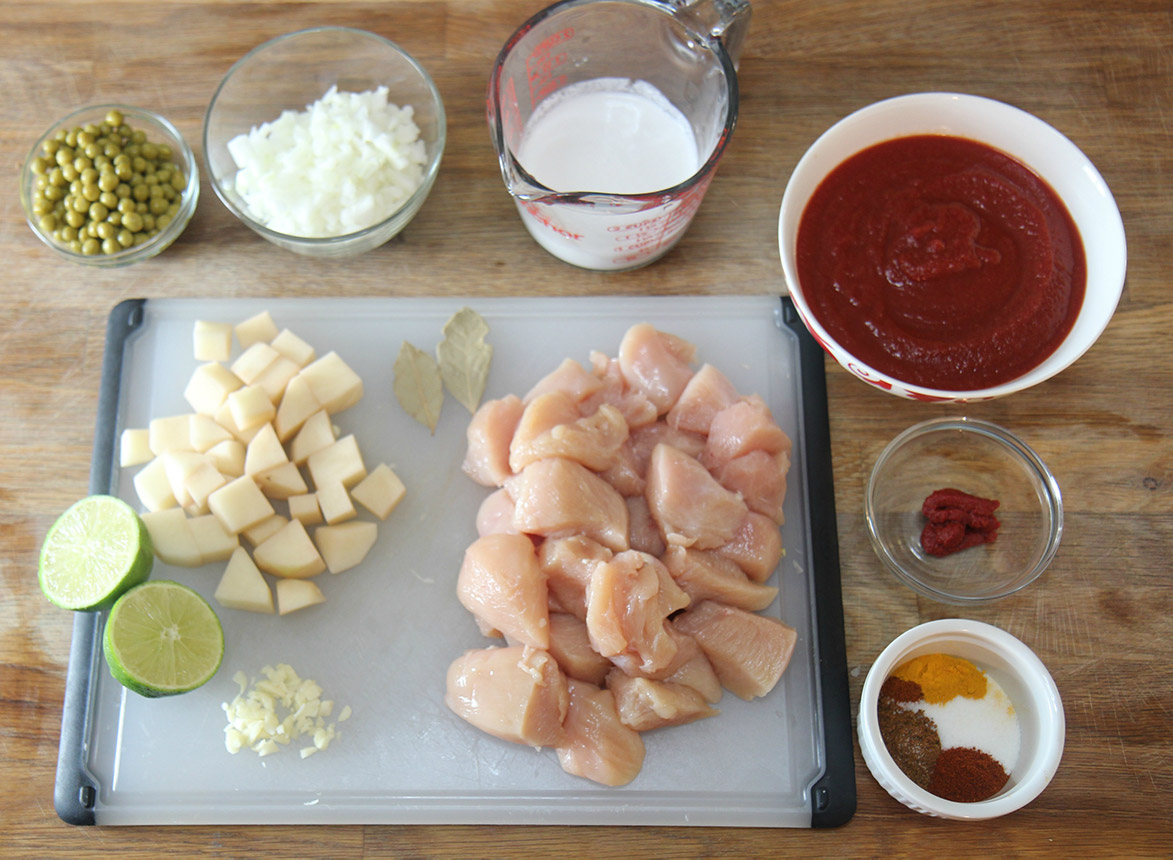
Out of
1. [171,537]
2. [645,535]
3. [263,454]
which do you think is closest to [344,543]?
[263,454]

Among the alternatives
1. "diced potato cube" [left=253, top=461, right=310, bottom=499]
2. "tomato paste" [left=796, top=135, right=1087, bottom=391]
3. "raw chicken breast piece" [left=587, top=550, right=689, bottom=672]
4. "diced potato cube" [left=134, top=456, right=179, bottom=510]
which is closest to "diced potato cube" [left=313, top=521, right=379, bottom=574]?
"diced potato cube" [left=253, top=461, right=310, bottom=499]

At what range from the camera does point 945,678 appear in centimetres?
215

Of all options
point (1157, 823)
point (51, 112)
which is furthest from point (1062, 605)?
point (51, 112)

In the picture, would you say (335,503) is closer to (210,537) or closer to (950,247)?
(210,537)

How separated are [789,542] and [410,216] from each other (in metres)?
1.38

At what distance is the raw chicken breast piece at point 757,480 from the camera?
89.0 inches

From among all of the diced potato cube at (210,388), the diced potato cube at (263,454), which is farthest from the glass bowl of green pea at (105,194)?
the diced potato cube at (263,454)

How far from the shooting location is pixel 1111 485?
2.40 metres

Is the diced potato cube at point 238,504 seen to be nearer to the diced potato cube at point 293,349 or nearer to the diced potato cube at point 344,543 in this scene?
the diced potato cube at point 344,543

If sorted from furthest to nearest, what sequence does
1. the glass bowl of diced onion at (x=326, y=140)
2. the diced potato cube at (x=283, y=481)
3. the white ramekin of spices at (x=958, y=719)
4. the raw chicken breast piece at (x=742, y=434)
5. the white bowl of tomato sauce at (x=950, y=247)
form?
1. the glass bowl of diced onion at (x=326, y=140)
2. the diced potato cube at (x=283, y=481)
3. the raw chicken breast piece at (x=742, y=434)
4. the white bowl of tomato sauce at (x=950, y=247)
5. the white ramekin of spices at (x=958, y=719)

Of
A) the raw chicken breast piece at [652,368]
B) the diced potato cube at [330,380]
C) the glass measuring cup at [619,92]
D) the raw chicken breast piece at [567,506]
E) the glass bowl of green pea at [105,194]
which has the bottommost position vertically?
the raw chicken breast piece at [567,506]

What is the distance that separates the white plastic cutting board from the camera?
219 cm

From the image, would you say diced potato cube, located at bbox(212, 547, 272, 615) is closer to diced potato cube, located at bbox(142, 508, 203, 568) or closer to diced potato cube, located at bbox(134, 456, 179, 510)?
diced potato cube, located at bbox(142, 508, 203, 568)

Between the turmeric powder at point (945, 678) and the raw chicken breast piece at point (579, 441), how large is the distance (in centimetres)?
89
